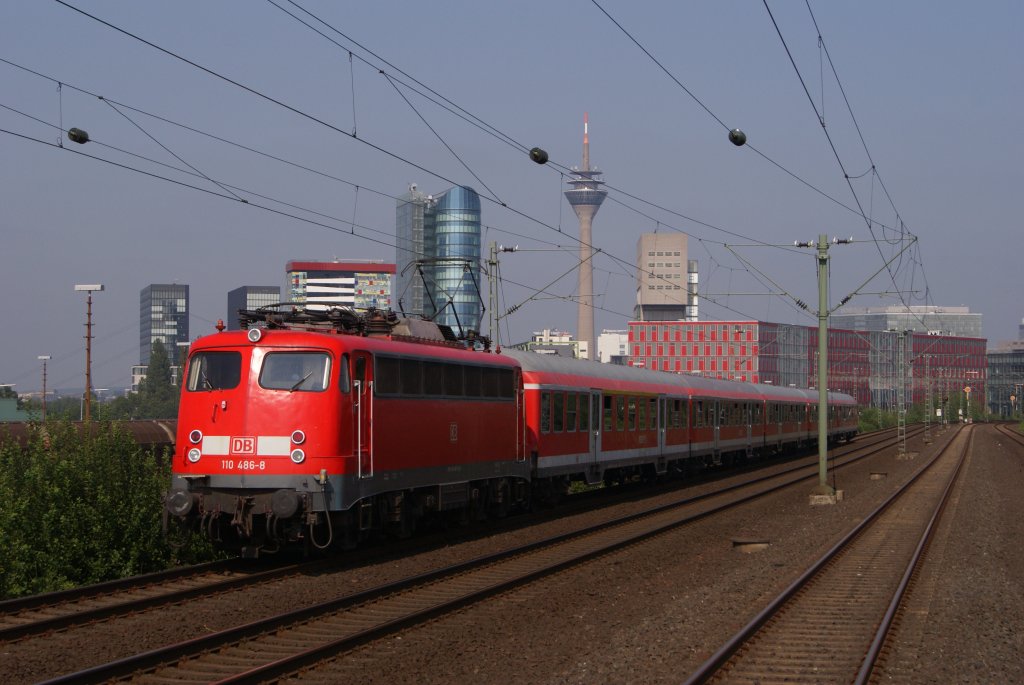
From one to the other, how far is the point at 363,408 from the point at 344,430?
682 mm

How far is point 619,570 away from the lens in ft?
62.0

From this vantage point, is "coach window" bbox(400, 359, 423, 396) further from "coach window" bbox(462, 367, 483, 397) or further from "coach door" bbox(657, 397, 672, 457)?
"coach door" bbox(657, 397, 672, 457)

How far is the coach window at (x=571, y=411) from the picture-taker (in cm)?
2973

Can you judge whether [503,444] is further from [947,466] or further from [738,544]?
[947,466]

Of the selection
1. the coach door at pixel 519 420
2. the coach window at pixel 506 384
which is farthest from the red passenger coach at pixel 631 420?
the coach window at pixel 506 384

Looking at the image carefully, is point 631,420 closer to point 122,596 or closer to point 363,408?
point 363,408

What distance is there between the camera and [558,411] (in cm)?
2902

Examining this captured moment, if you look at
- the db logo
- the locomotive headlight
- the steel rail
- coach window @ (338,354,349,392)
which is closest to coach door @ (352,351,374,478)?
coach window @ (338,354,349,392)

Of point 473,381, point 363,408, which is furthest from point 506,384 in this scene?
point 363,408

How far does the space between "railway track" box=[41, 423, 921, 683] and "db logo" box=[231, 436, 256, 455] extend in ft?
10.1

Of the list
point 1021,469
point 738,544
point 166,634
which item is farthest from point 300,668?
point 1021,469

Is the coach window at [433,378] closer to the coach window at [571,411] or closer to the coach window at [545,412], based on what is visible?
the coach window at [545,412]

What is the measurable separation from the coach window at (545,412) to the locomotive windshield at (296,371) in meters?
10.4

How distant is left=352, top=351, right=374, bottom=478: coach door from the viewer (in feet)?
60.0
